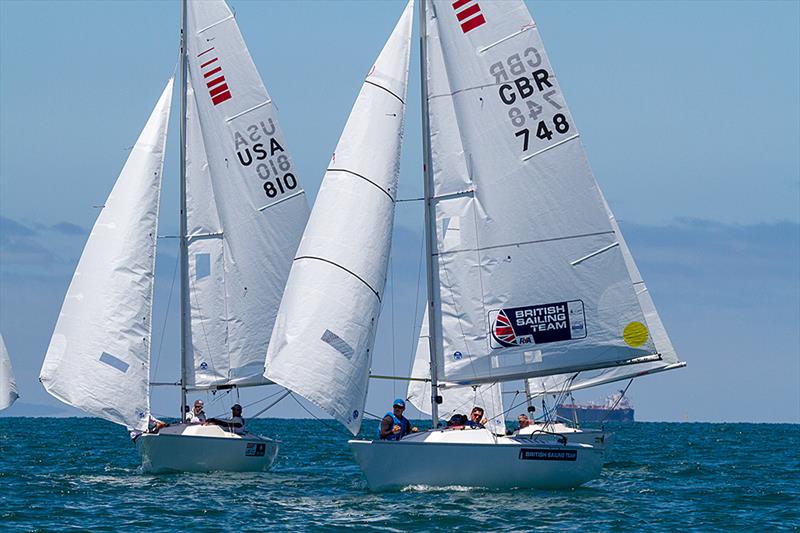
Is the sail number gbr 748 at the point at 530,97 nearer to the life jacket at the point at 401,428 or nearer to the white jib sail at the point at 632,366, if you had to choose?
the life jacket at the point at 401,428

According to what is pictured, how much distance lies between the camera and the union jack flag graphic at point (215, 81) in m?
35.2

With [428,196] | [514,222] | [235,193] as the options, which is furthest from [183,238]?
[514,222]

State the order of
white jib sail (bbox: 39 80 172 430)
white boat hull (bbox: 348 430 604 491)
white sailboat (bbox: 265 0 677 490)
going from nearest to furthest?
white boat hull (bbox: 348 430 604 491) < white sailboat (bbox: 265 0 677 490) < white jib sail (bbox: 39 80 172 430)

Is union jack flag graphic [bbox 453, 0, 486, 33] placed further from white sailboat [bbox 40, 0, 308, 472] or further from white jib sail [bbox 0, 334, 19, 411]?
white jib sail [bbox 0, 334, 19, 411]

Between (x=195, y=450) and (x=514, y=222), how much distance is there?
31.7ft

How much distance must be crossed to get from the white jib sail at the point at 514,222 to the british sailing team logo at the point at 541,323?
2 cm

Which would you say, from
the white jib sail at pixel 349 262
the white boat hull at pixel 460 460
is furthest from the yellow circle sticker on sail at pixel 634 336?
the white jib sail at pixel 349 262

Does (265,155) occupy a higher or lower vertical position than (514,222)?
higher

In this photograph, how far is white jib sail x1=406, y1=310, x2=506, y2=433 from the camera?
34.5m

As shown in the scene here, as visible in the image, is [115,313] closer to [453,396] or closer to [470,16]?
[453,396]

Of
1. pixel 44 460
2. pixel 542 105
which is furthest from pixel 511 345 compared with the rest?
pixel 44 460

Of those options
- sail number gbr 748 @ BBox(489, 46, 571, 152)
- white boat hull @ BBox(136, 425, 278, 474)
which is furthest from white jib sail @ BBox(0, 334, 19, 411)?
sail number gbr 748 @ BBox(489, 46, 571, 152)

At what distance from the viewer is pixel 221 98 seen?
3522 cm

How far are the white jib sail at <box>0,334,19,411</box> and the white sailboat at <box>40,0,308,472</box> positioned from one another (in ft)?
9.47
